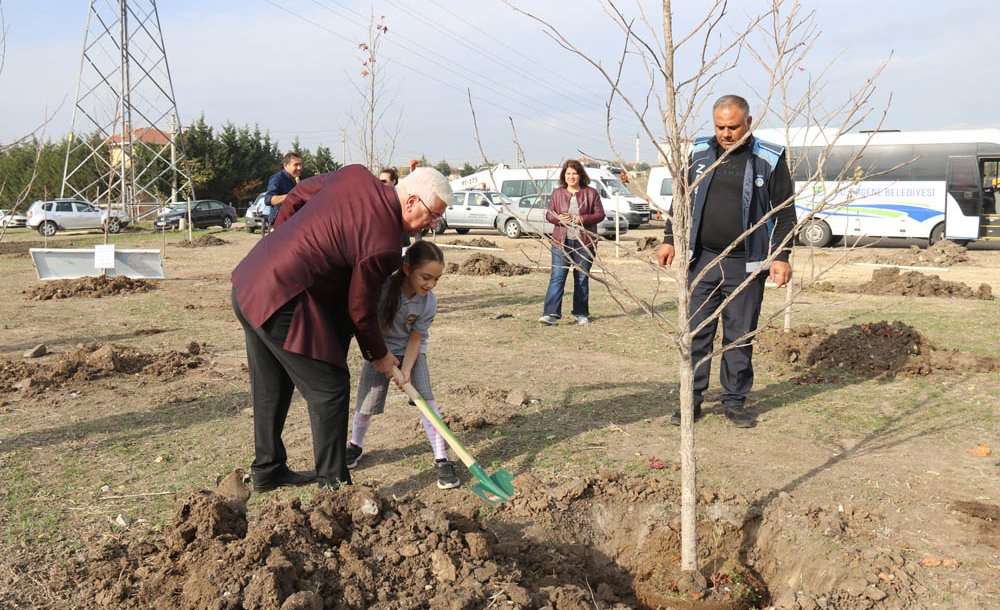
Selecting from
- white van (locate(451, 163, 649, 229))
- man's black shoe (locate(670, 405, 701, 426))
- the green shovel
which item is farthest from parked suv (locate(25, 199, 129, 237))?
the green shovel

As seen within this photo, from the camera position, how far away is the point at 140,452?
4625 millimetres

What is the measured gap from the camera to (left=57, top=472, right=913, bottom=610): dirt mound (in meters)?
2.76

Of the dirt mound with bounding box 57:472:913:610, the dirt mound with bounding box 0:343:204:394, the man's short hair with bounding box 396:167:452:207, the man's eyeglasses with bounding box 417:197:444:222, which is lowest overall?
the dirt mound with bounding box 57:472:913:610

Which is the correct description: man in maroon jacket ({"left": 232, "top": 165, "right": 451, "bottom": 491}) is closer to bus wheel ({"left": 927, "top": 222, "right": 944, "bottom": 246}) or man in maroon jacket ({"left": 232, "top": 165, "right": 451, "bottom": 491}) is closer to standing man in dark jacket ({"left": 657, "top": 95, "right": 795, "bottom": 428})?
standing man in dark jacket ({"left": 657, "top": 95, "right": 795, "bottom": 428})

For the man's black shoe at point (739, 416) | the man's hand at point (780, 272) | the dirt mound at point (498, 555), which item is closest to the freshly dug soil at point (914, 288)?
the man's black shoe at point (739, 416)

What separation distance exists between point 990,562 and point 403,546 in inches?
90.5

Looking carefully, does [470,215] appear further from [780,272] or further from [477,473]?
[477,473]

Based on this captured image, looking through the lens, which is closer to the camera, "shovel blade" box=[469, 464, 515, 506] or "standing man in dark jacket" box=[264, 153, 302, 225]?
"shovel blade" box=[469, 464, 515, 506]

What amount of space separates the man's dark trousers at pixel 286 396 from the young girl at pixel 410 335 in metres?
0.38

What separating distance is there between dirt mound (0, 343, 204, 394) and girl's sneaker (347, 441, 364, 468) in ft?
8.90

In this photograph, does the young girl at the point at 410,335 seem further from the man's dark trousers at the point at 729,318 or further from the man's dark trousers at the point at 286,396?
the man's dark trousers at the point at 729,318

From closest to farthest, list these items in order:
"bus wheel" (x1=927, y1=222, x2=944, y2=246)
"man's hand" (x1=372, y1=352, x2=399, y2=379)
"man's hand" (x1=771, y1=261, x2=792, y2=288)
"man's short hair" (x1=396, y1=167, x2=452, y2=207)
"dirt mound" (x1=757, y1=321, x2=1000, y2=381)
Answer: "man's short hair" (x1=396, y1=167, x2=452, y2=207), "man's hand" (x1=372, y1=352, x2=399, y2=379), "man's hand" (x1=771, y1=261, x2=792, y2=288), "dirt mound" (x1=757, y1=321, x2=1000, y2=381), "bus wheel" (x1=927, y1=222, x2=944, y2=246)

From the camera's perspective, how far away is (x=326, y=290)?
355cm

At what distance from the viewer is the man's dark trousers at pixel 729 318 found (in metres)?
4.89
